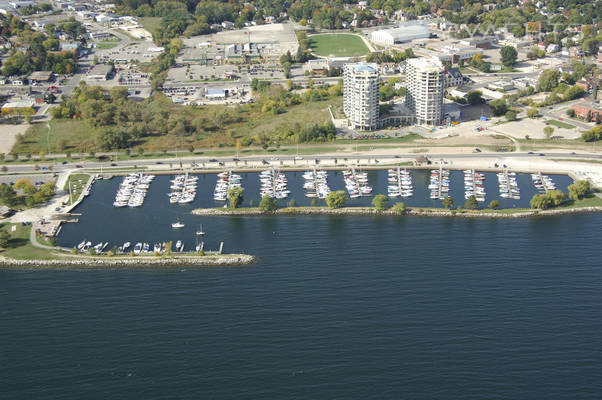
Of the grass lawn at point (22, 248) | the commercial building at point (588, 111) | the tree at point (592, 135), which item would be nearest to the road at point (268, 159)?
the tree at point (592, 135)

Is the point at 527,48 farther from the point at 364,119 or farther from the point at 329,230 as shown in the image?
the point at 329,230

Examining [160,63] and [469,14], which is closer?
[160,63]

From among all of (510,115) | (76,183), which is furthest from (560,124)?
(76,183)

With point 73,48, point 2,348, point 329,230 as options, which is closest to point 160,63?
point 73,48

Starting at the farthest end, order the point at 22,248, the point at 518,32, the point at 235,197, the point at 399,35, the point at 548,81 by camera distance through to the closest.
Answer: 1. the point at 518,32
2. the point at 399,35
3. the point at 548,81
4. the point at 235,197
5. the point at 22,248

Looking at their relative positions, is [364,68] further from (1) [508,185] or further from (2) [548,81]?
(2) [548,81]

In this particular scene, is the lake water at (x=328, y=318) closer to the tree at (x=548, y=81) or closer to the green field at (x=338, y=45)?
the tree at (x=548, y=81)

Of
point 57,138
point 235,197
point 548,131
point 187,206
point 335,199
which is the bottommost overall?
point 187,206
